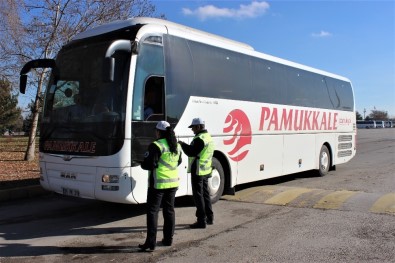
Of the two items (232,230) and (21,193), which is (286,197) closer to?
(232,230)

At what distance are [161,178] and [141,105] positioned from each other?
1.77 m

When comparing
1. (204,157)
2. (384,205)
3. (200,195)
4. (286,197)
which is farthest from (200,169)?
(384,205)

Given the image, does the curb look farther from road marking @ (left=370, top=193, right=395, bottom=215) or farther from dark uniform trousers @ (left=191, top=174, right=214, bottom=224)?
road marking @ (left=370, top=193, right=395, bottom=215)

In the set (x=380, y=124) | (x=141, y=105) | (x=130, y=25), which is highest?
(x=130, y=25)

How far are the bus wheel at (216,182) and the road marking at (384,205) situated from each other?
304 cm

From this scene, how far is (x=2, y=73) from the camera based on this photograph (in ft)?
55.8

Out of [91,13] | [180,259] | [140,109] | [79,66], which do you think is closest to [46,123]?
[79,66]

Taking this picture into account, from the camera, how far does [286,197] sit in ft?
31.8

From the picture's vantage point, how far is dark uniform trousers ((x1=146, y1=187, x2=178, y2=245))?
230 inches

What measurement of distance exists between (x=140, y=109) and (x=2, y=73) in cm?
1209

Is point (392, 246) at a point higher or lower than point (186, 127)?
lower

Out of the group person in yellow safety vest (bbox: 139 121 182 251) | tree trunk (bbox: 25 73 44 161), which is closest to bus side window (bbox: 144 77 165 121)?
person in yellow safety vest (bbox: 139 121 182 251)

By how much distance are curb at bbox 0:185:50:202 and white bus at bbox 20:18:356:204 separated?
100 inches

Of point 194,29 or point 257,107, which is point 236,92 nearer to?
point 257,107
